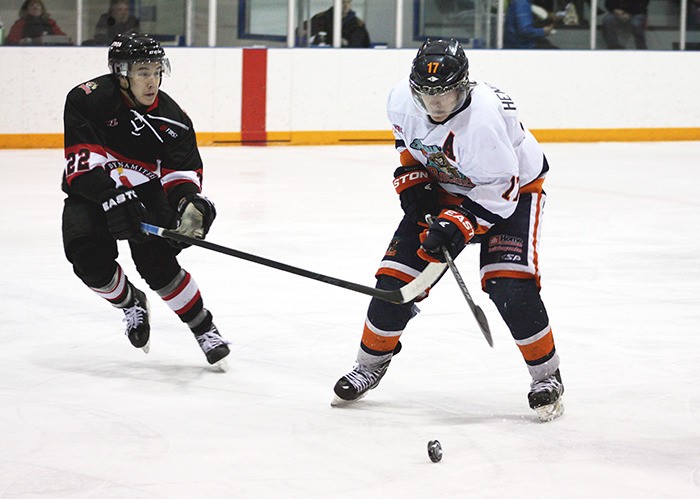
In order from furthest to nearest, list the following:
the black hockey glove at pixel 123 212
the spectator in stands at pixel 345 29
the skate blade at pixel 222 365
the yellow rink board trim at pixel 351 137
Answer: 1. the spectator in stands at pixel 345 29
2. the yellow rink board trim at pixel 351 137
3. the skate blade at pixel 222 365
4. the black hockey glove at pixel 123 212

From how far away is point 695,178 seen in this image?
7.71 m

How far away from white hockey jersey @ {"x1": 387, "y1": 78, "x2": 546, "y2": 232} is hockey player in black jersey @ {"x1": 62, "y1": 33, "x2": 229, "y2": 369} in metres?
0.64

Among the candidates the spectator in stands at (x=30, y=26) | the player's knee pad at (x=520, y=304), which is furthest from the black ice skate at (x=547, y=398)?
the spectator in stands at (x=30, y=26)

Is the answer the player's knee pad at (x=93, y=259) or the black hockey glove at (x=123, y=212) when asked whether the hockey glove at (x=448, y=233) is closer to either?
the black hockey glove at (x=123, y=212)

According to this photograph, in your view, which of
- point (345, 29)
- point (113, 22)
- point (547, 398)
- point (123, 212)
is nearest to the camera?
point (547, 398)

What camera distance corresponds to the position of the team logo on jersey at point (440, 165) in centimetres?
274

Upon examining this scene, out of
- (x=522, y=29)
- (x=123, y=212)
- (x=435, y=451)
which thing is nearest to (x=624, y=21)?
(x=522, y=29)

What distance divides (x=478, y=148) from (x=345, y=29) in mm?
6988

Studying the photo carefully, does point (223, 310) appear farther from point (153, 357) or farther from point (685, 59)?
point (685, 59)

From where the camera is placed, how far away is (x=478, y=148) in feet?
8.63

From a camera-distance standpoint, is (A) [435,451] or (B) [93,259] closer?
(A) [435,451]

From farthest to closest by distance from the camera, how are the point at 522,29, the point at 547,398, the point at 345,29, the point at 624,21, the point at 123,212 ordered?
the point at 624,21, the point at 522,29, the point at 345,29, the point at 123,212, the point at 547,398

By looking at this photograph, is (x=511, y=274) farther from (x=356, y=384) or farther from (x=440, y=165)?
(x=356, y=384)

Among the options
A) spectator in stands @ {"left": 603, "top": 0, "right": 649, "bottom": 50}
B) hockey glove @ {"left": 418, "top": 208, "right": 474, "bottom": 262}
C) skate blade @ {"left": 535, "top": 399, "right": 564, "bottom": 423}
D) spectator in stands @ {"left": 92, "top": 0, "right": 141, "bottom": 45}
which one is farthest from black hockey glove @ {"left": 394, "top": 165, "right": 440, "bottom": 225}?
spectator in stands @ {"left": 603, "top": 0, "right": 649, "bottom": 50}
